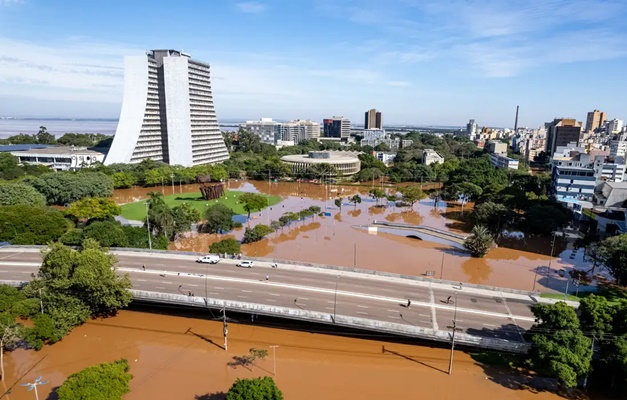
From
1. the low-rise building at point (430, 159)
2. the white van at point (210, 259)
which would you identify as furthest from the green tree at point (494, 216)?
the low-rise building at point (430, 159)

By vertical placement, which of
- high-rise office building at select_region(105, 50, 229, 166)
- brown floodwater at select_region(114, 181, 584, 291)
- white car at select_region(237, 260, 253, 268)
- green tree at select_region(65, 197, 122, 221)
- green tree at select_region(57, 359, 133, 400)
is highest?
high-rise office building at select_region(105, 50, 229, 166)

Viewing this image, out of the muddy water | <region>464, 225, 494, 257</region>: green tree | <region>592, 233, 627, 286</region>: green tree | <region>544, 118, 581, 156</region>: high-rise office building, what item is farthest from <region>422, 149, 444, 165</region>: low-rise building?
the muddy water

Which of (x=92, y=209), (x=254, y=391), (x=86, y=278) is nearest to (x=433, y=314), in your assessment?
(x=254, y=391)

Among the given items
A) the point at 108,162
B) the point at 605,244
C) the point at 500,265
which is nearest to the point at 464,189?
the point at 500,265

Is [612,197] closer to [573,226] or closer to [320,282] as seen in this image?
[573,226]

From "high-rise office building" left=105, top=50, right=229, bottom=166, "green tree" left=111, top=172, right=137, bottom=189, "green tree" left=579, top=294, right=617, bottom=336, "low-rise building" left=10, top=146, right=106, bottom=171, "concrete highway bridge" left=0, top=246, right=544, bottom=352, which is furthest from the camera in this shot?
"low-rise building" left=10, top=146, right=106, bottom=171

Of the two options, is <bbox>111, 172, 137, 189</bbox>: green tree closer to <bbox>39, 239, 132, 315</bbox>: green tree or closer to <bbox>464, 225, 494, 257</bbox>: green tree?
<bbox>39, 239, 132, 315</bbox>: green tree
